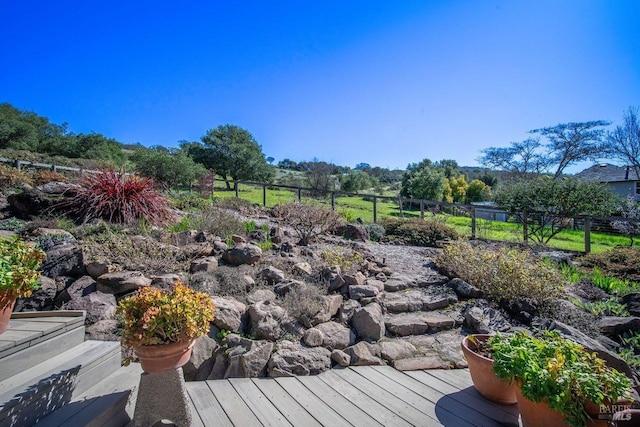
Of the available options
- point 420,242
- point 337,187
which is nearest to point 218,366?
point 420,242

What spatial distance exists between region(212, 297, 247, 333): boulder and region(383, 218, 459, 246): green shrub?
5.36 metres

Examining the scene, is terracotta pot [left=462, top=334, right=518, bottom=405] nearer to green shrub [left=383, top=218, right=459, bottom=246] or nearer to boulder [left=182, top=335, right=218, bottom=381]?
boulder [left=182, top=335, right=218, bottom=381]

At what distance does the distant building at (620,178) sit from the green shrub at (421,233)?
1937 cm

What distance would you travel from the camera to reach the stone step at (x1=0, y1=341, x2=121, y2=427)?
171 centimetres

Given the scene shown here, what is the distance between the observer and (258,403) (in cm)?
229

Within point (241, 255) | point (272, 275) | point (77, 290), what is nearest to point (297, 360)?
point (272, 275)

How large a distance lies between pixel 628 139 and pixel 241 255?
28721mm

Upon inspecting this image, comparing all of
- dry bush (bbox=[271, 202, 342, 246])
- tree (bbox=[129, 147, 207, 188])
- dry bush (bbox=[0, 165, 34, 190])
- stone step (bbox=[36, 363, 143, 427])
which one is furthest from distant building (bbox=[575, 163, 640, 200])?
dry bush (bbox=[0, 165, 34, 190])

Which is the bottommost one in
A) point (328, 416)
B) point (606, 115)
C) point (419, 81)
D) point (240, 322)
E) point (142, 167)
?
point (328, 416)

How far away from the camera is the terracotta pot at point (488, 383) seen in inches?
92.3

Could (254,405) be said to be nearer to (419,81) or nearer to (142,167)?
(419,81)

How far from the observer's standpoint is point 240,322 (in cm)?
307

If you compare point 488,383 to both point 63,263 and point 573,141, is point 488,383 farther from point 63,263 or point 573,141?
point 573,141

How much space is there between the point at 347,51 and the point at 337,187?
2079 cm
